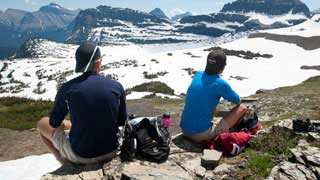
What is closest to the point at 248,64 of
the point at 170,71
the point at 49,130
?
the point at 170,71

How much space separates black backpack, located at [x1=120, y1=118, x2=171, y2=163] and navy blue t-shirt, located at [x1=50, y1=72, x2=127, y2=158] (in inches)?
16.8

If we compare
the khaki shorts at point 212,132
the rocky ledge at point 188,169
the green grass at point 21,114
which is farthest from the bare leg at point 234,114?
the green grass at point 21,114

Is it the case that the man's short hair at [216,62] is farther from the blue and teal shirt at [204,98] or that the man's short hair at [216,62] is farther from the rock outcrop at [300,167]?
the rock outcrop at [300,167]

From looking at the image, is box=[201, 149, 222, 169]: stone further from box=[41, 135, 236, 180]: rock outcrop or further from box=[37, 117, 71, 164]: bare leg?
box=[37, 117, 71, 164]: bare leg

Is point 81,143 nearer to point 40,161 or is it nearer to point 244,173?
point 244,173

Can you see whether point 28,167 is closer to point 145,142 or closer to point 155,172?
point 145,142

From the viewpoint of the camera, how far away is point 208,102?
950 cm

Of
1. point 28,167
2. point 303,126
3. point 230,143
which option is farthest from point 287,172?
point 28,167

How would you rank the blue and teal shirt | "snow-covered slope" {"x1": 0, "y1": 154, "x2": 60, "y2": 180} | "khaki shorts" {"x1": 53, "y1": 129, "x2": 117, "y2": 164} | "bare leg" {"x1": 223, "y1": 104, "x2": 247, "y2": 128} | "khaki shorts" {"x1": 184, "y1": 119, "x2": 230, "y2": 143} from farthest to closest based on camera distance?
1. "snow-covered slope" {"x1": 0, "y1": 154, "x2": 60, "y2": 180}
2. "bare leg" {"x1": 223, "y1": 104, "x2": 247, "y2": 128}
3. "khaki shorts" {"x1": 184, "y1": 119, "x2": 230, "y2": 143}
4. the blue and teal shirt
5. "khaki shorts" {"x1": 53, "y1": 129, "x2": 117, "y2": 164}

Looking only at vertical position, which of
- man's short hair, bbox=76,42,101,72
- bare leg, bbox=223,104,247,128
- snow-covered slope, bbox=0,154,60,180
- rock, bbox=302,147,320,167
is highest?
man's short hair, bbox=76,42,101,72

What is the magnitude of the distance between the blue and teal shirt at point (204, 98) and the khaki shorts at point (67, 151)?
7.89ft

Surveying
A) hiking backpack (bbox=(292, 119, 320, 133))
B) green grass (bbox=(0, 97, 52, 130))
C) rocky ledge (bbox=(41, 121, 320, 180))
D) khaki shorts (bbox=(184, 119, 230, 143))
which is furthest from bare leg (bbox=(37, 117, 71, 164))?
green grass (bbox=(0, 97, 52, 130))

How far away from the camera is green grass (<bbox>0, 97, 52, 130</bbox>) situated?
21.0 metres

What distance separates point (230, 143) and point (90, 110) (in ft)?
12.1
